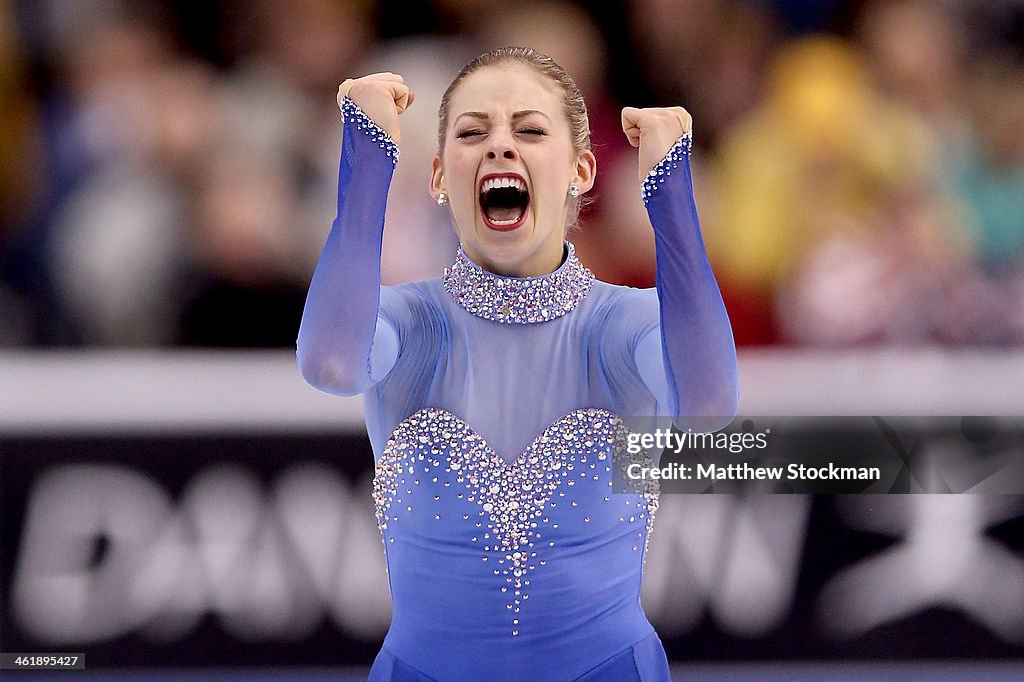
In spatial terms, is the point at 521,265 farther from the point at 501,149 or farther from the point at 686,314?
the point at 686,314

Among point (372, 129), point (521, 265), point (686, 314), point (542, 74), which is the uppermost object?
point (542, 74)

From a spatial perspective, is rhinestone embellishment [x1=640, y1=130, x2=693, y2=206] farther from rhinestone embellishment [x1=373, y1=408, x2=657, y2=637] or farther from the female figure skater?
rhinestone embellishment [x1=373, y1=408, x2=657, y2=637]

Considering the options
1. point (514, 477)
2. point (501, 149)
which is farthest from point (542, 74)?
point (514, 477)

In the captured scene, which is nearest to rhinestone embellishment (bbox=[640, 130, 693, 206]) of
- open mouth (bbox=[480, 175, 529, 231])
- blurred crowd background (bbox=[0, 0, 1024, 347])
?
open mouth (bbox=[480, 175, 529, 231])

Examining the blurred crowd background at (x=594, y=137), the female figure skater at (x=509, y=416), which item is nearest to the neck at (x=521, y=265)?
the female figure skater at (x=509, y=416)

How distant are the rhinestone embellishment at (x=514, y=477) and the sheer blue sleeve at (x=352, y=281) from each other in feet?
0.47

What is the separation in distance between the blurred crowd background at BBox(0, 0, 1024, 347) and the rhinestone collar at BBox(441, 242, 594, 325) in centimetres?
146

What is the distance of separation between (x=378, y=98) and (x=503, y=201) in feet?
0.72

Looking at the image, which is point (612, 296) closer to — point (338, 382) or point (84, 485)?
point (338, 382)

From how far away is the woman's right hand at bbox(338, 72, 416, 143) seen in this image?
143cm

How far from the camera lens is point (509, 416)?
151 centimetres

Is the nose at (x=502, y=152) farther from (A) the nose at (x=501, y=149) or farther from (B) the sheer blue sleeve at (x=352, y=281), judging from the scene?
(B) the sheer blue sleeve at (x=352, y=281)

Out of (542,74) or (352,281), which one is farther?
(542,74)

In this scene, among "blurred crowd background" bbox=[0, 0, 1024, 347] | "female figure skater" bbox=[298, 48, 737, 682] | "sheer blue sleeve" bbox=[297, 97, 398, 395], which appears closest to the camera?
"sheer blue sleeve" bbox=[297, 97, 398, 395]
